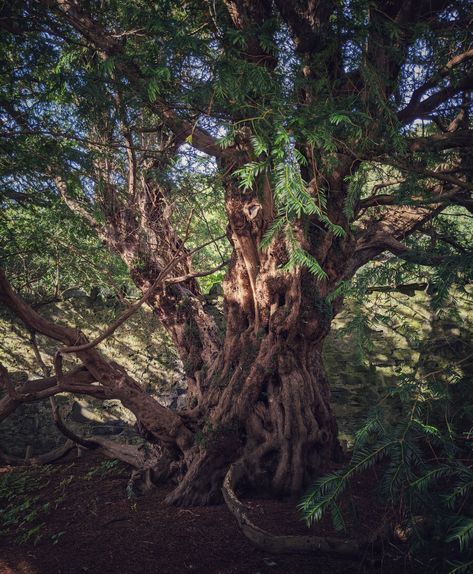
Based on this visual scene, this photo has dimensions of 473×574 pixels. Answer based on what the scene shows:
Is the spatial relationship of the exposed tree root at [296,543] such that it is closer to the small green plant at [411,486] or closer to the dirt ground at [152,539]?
the dirt ground at [152,539]

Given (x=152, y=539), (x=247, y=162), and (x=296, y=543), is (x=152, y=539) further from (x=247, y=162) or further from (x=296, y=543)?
(x=247, y=162)

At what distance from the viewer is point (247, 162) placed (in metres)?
3.17

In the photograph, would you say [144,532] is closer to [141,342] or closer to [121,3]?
[141,342]

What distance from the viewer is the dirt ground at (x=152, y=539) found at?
2570 millimetres

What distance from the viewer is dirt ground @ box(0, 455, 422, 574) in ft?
8.43

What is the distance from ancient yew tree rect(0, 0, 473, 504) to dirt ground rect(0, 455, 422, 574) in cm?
31

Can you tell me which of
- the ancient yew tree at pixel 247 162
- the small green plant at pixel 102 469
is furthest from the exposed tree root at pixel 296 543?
the small green plant at pixel 102 469

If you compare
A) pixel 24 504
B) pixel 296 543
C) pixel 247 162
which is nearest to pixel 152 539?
pixel 296 543

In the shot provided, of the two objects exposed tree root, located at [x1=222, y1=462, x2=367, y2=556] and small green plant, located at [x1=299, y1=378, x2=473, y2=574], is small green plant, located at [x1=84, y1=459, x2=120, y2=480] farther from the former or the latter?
small green plant, located at [x1=299, y1=378, x2=473, y2=574]

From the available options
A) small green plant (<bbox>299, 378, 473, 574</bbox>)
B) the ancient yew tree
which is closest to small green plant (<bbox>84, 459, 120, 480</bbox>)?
the ancient yew tree

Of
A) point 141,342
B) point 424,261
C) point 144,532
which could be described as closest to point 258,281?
point 424,261

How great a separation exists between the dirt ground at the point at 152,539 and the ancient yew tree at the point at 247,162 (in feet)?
1.01

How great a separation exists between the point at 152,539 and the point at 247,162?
282 cm

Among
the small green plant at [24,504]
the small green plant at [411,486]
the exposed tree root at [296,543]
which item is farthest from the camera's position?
the small green plant at [24,504]
